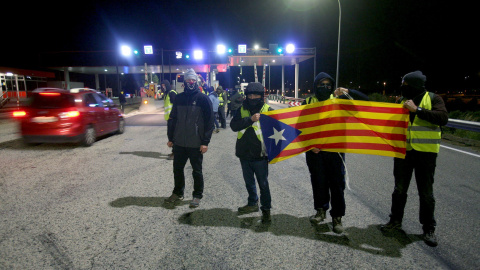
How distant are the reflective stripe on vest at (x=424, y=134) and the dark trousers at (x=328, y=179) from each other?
84 cm

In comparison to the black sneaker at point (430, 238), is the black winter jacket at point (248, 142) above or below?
above

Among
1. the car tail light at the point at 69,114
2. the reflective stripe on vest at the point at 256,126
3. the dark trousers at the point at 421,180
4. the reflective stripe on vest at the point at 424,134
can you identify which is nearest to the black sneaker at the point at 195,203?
the reflective stripe on vest at the point at 256,126

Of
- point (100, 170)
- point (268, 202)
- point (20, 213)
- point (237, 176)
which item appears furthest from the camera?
point (100, 170)

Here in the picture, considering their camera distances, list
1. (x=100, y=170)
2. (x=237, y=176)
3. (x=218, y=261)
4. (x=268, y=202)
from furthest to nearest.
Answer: (x=100, y=170), (x=237, y=176), (x=268, y=202), (x=218, y=261)

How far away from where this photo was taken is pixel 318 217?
412 centimetres

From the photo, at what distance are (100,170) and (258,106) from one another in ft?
14.9

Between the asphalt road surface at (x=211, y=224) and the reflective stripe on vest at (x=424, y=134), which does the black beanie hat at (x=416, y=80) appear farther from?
the asphalt road surface at (x=211, y=224)

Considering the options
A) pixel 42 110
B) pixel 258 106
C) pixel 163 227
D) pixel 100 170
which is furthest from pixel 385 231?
pixel 42 110

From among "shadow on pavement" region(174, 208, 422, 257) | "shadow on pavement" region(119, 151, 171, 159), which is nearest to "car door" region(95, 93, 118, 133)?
"shadow on pavement" region(119, 151, 171, 159)

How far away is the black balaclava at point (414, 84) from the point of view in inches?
146

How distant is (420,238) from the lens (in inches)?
146

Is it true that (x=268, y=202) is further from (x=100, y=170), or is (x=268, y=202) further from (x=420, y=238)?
(x=100, y=170)

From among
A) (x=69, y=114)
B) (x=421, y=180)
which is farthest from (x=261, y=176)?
(x=69, y=114)

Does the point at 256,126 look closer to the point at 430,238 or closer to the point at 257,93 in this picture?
the point at 257,93
